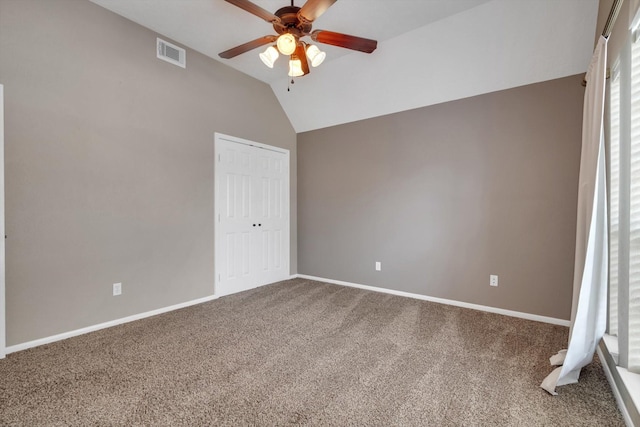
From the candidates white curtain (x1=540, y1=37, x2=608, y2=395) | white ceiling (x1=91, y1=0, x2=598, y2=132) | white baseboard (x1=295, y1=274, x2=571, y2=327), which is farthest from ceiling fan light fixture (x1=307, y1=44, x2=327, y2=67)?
white baseboard (x1=295, y1=274, x2=571, y2=327)

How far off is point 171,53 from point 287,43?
1950 mm

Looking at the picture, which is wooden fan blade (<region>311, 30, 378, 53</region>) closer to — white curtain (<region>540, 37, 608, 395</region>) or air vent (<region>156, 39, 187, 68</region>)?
white curtain (<region>540, 37, 608, 395</region>)

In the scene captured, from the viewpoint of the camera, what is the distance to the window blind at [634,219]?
1572 mm

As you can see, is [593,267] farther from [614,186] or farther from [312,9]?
[312,9]

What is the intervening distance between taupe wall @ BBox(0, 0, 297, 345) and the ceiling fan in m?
1.35

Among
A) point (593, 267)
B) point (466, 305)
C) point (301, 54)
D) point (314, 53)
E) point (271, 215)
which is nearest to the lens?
point (593, 267)

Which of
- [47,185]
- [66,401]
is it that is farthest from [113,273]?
[66,401]

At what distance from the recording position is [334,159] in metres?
4.53

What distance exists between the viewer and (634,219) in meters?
1.62

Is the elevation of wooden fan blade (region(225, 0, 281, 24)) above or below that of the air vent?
below

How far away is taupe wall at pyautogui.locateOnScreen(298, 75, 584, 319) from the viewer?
291 centimetres

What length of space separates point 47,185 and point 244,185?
6.79 feet

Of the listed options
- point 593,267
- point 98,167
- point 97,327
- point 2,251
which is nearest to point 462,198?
point 593,267

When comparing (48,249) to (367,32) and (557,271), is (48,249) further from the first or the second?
(557,271)
